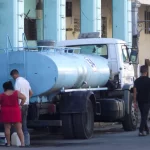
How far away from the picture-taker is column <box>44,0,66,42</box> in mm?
28438

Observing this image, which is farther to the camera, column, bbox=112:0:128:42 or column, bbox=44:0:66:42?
column, bbox=112:0:128:42

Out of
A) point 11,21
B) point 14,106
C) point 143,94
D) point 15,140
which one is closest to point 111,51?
point 143,94

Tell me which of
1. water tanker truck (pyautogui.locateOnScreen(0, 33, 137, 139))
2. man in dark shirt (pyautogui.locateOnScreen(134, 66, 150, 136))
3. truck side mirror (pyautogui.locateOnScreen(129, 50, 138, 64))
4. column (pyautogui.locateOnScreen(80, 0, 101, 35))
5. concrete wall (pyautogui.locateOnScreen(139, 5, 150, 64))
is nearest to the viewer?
water tanker truck (pyautogui.locateOnScreen(0, 33, 137, 139))

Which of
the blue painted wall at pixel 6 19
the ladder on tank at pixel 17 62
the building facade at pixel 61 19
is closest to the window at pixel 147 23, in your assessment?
the building facade at pixel 61 19

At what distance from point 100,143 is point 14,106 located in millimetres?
2515

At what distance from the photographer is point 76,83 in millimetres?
18281

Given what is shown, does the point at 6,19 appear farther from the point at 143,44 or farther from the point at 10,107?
the point at 143,44

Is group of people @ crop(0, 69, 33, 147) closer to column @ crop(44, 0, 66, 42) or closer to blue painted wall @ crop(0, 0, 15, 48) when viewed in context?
blue painted wall @ crop(0, 0, 15, 48)

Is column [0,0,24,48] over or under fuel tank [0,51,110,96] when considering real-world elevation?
over

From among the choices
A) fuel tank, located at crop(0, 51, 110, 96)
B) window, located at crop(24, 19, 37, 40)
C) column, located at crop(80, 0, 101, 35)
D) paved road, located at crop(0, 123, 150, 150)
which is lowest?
paved road, located at crop(0, 123, 150, 150)

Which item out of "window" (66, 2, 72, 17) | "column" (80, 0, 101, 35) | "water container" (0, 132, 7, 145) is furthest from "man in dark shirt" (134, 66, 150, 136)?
"window" (66, 2, 72, 17)

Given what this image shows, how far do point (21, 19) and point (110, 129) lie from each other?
18.1 ft

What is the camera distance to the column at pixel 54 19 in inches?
1120

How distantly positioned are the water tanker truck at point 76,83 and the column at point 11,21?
13.7 feet
